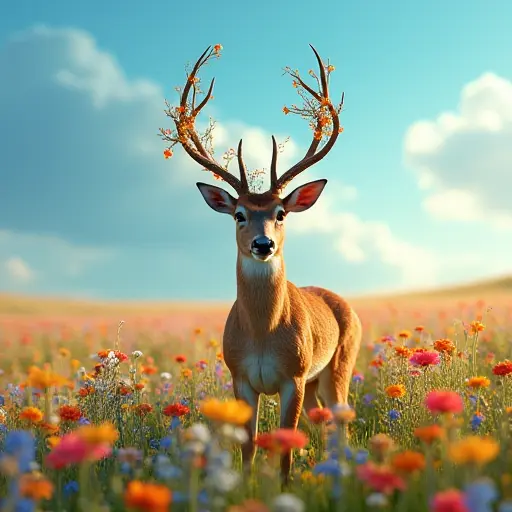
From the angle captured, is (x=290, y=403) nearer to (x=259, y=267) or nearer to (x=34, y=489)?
(x=259, y=267)

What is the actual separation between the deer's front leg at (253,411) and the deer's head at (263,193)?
1054mm

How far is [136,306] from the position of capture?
2095 inches

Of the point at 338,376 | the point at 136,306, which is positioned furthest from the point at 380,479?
the point at 136,306

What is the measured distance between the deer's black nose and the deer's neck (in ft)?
1.26

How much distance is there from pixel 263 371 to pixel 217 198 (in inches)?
68.5

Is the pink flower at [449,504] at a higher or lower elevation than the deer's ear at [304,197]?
lower

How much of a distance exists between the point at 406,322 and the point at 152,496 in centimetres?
1421

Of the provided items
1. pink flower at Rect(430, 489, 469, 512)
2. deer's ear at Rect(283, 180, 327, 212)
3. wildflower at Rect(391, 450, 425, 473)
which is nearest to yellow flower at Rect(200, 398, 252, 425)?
wildflower at Rect(391, 450, 425, 473)

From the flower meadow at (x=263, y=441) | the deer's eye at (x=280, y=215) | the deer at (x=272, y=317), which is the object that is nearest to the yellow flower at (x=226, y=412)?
the flower meadow at (x=263, y=441)

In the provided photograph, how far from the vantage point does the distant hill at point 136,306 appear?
41.8m

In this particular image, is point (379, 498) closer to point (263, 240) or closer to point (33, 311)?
point (263, 240)

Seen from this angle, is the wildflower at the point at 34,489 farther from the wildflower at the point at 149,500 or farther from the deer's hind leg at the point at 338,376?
the deer's hind leg at the point at 338,376

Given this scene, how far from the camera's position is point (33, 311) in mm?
42031

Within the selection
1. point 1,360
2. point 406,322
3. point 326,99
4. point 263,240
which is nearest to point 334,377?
point 263,240
